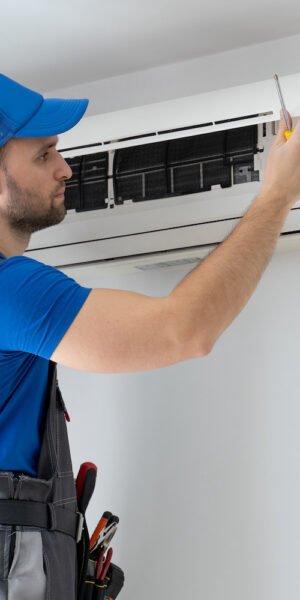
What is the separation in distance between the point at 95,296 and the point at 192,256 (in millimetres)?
686

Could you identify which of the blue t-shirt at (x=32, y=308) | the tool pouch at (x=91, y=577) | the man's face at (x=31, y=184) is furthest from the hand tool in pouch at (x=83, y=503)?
the man's face at (x=31, y=184)

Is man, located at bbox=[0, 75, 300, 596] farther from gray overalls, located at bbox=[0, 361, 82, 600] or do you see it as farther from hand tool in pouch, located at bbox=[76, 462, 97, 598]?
hand tool in pouch, located at bbox=[76, 462, 97, 598]

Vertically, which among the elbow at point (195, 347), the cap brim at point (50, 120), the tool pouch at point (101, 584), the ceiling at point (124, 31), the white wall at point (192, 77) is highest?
the ceiling at point (124, 31)

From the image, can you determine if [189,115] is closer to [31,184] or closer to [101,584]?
[31,184]

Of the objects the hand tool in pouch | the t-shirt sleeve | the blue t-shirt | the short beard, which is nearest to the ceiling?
the short beard

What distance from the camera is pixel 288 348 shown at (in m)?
1.70

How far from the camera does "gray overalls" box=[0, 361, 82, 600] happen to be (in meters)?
1.22

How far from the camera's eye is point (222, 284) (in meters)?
1.04

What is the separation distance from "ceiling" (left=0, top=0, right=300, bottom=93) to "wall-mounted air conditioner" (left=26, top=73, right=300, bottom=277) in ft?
0.77

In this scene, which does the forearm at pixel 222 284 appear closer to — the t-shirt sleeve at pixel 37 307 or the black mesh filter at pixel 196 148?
the t-shirt sleeve at pixel 37 307

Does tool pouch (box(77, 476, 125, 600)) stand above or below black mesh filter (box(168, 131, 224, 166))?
below

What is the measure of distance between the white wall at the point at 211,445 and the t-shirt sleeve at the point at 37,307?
75 cm

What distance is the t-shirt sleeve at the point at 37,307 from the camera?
104 centimetres

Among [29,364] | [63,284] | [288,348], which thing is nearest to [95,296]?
[63,284]
